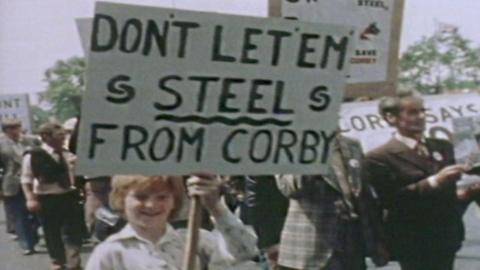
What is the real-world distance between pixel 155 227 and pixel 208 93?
44cm

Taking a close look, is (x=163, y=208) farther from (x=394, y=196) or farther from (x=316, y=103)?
(x=394, y=196)

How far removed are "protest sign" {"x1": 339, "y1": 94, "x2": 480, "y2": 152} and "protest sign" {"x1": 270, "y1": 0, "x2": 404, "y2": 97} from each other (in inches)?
2.3

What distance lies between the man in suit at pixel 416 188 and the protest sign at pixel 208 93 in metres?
0.35

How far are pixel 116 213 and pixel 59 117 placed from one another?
1.05 ft

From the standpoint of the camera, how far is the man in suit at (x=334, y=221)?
12.2ft

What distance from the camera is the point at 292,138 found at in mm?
3484

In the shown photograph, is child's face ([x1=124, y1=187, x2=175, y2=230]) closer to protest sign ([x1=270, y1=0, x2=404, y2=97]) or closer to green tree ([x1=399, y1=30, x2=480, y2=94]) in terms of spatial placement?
protest sign ([x1=270, y1=0, x2=404, y2=97])

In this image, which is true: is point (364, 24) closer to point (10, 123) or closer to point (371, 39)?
point (371, 39)

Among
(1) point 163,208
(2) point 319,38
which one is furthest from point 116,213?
(2) point 319,38

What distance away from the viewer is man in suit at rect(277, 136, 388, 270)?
3709 mm

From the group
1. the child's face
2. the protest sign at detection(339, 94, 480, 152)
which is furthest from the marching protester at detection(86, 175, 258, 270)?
the protest sign at detection(339, 94, 480, 152)

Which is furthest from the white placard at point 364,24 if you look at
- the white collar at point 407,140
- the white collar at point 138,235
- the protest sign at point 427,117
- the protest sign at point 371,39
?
the white collar at point 138,235

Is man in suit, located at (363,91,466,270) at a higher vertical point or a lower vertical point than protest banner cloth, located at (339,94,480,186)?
lower

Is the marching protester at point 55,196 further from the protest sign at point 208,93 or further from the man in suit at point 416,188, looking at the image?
the man in suit at point 416,188
